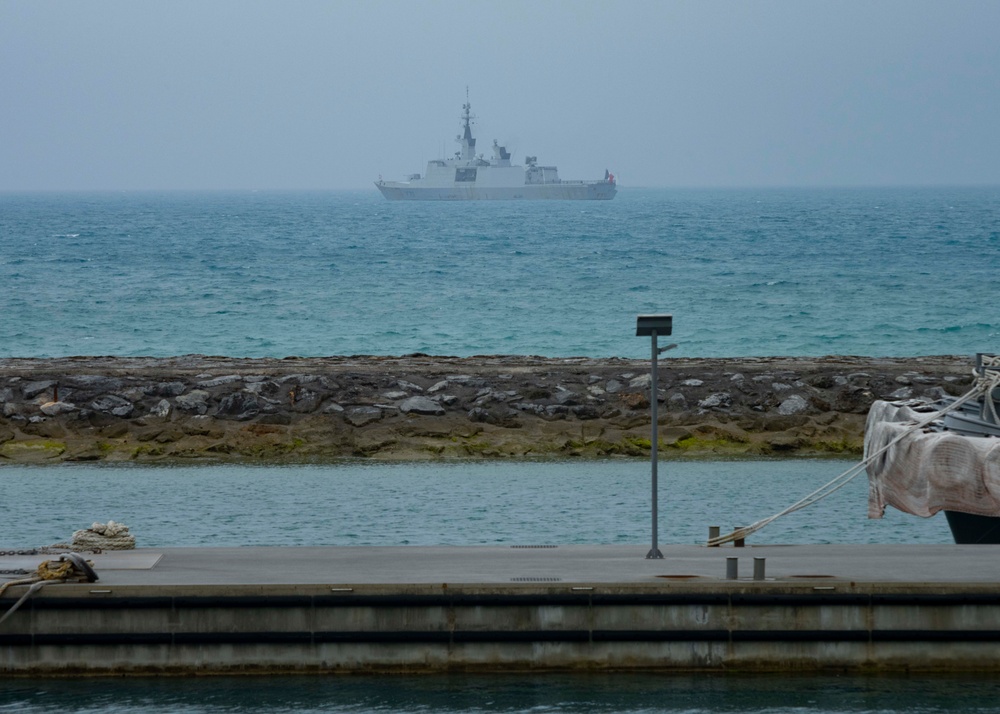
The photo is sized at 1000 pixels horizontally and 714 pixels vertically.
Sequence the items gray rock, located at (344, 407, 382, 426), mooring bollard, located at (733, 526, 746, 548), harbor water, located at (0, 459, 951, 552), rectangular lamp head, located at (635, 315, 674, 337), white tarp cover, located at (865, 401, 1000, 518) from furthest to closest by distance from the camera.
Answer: gray rock, located at (344, 407, 382, 426)
harbor water, located at (0, 459, 951, 552)
white tarp cover, located at (865, 401, 1000, 518)
mooring bollard, located at (733, 526, 746, 548)
rectangular lamp head, located at (635, 315, 674, 337)

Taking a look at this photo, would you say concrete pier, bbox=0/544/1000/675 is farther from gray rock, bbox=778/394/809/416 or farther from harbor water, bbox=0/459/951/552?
gray rock, bbox=778/394/809/416

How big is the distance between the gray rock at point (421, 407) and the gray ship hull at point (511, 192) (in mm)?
155212

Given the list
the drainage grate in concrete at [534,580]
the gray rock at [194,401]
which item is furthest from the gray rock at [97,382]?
the drainage grate in concrete at [534,580]

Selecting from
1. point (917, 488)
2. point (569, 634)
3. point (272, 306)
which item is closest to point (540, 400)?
point (917, 488)

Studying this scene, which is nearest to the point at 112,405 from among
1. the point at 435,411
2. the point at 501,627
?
the point at 435,411

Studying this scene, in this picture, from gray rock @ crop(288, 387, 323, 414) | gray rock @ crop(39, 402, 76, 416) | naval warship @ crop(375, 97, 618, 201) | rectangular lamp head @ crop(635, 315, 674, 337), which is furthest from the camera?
naval warship @ crop(375, 97, 618, 201)

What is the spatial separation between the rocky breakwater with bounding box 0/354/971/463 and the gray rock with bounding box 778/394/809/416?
4 cm

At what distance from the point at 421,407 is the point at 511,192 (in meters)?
156

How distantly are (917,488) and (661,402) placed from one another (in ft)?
35.4

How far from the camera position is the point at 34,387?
23.5m

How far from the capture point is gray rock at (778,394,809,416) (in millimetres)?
22658

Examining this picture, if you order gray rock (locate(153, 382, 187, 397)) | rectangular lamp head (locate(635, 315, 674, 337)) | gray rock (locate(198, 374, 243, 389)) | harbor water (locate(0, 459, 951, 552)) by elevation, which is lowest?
harbor water (locate(0, 459, 951, 552))

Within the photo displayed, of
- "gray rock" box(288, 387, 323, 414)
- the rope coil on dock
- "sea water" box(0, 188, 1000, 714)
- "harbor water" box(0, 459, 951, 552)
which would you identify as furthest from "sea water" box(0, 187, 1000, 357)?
the rope coil on dock

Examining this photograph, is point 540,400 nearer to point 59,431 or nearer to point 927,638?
point 59,431
